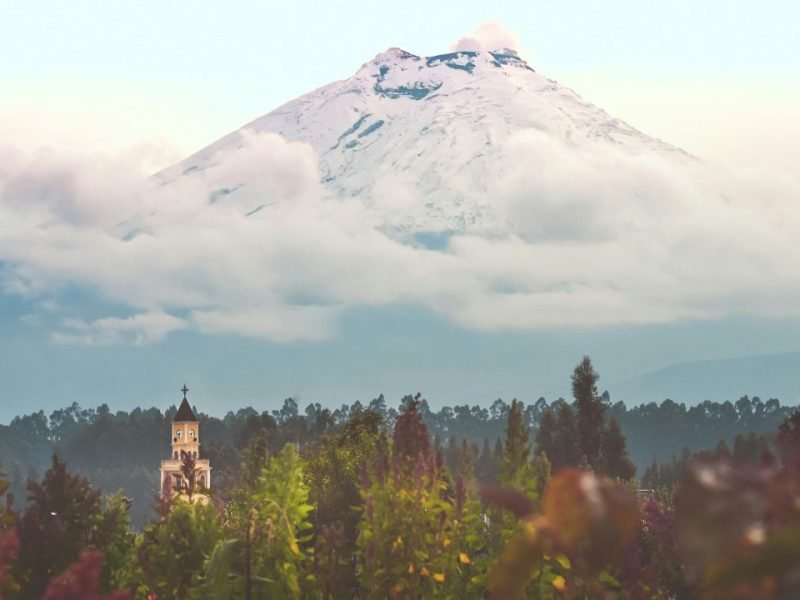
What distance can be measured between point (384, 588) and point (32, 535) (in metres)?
13.9

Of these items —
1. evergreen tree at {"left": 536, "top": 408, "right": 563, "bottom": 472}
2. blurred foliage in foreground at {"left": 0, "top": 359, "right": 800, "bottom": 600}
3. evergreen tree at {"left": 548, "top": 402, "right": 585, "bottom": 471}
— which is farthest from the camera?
evergreen tree at {"left": 536, "top": 408, "right": 563, "bottom": 472}

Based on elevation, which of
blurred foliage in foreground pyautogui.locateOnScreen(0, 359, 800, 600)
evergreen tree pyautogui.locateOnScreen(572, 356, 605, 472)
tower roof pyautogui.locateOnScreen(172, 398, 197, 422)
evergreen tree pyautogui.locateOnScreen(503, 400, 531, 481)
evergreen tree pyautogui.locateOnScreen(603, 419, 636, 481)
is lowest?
blurred foliage in foreground pyautogui.locateOnScreen(0, 359, 800, 600)

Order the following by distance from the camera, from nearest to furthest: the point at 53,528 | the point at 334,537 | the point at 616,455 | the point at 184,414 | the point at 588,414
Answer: the point at 334,537
the point at 53,528
the point at 588,414
the point at 616,455
the point at 184,414

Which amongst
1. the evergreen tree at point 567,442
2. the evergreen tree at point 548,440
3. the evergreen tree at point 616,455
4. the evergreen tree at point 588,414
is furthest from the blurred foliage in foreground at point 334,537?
the evergreen tree at point 548,440

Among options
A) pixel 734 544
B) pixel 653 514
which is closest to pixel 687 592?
pixel 653 514

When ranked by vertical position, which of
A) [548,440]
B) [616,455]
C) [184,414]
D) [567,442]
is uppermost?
[184,414]

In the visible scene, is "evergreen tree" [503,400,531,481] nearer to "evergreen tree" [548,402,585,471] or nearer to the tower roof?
"evergreen tree" [548,402,585,471]

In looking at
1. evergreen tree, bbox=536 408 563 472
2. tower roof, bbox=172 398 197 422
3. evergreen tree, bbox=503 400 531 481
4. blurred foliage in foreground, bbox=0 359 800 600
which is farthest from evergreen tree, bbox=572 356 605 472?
evergreen tree, bbox=503 400 531 481

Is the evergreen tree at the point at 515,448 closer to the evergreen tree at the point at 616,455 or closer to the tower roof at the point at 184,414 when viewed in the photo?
the evergreen tree at the point at 616,455

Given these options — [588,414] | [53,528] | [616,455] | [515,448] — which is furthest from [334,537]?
[616,455]

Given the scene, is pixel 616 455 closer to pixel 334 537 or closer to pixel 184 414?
pixel 184 414

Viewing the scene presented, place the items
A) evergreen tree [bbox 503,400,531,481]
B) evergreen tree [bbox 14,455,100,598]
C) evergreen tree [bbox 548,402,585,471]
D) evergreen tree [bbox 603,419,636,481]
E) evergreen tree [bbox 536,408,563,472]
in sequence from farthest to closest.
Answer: evergreen tree [bbox 536,408,563,472] → evergreen tree [bbox 603,419,636,481] → evergreen tree [bbox 548,402,585,471] → evergreen tree [bbox 14,455,100,598] → evergreen tree [bbox 503,400,531,481]

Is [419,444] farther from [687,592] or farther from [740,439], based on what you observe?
[740,439]

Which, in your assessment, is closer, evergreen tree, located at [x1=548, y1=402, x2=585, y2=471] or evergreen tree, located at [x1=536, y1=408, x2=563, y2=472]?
evergreen tree, located at [x1=548, y1=402, x2=585, y2=471]
